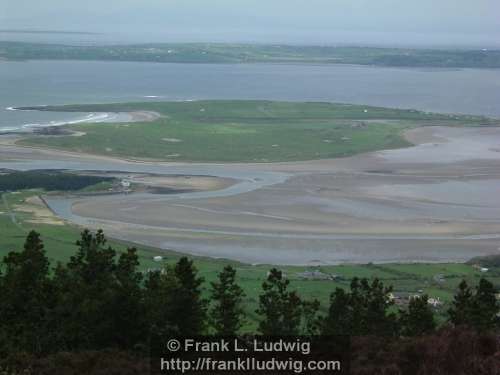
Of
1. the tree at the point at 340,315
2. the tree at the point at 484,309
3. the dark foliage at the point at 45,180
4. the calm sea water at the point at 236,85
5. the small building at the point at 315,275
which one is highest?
the calm sea water at the point at 236,85

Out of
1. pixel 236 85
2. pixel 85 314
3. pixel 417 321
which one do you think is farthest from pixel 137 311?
pixel 236 85

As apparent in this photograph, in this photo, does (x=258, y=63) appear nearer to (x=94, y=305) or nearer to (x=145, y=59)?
(x=145, y=59)

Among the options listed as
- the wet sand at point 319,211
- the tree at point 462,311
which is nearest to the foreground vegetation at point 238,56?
the wet sand at point 319,211

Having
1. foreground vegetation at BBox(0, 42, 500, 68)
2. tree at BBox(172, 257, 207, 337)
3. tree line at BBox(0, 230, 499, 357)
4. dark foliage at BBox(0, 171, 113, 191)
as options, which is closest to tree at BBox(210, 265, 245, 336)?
tree line at BBox(0, 230, 499, 357)

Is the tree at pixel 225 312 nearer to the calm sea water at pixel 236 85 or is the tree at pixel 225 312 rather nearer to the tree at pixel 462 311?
the tree at pixel 462 311

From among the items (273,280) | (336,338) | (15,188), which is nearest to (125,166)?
Answer: (15,188)

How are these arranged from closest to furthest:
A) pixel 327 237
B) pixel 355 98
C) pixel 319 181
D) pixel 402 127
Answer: pixel 327 237, pixel 319 181, pixel 402 127, pixel 355 98
